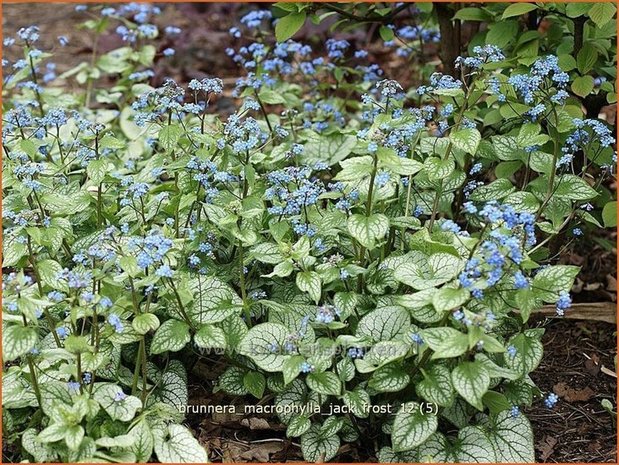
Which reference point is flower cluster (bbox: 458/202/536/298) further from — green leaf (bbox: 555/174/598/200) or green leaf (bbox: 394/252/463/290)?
green leaf (bbox: 555/174/598/200)

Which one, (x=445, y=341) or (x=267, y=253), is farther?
(x=267, y=253)

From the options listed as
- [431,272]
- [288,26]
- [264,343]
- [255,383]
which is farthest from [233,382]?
[288,26]

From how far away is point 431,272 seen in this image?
2.86m

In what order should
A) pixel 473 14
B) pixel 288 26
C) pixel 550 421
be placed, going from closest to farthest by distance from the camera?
1. pixel 550 421
2. pixel 288 26
3. pixel 473 14

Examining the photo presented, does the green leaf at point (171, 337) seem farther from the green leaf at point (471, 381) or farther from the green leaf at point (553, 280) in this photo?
the green leaf at point (553, 280)

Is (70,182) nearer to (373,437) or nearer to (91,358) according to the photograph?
(91,358)

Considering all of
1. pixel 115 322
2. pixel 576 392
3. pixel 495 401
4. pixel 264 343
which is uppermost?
pixel 115 322

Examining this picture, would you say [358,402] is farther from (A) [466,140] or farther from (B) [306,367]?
(A) [466,140]

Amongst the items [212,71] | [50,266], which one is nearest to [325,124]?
[50,266]

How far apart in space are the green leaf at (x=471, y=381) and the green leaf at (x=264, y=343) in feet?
1.91

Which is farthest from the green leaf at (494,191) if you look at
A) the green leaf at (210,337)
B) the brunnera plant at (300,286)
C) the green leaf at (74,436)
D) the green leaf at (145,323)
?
the green leaf at (74,436)

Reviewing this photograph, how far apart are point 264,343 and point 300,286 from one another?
235mm

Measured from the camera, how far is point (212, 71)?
6309 mm

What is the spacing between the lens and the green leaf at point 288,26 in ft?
12.0
